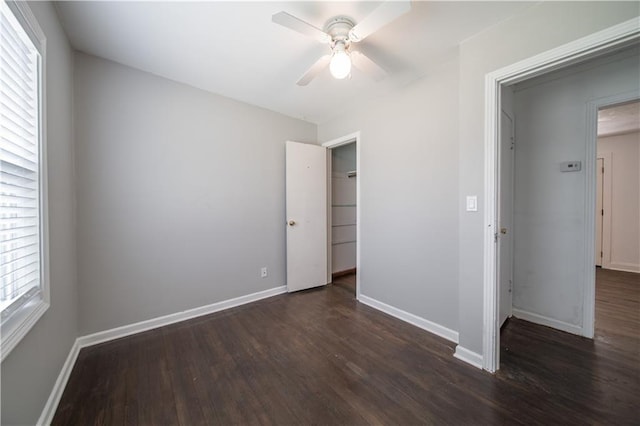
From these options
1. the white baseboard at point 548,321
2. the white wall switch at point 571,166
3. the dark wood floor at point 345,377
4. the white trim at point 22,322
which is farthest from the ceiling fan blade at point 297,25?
the white baseboard at point 548,321

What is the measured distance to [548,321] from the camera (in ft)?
7.85

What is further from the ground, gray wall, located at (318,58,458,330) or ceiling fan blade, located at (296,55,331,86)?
ceiling fan blade, located at (296,55,331,86)

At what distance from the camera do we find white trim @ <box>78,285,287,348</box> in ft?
6.98

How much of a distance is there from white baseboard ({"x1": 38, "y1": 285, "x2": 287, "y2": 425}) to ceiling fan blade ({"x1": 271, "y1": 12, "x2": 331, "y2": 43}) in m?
2.49

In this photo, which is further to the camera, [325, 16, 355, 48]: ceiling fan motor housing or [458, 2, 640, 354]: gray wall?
[325, 16, 355, 48]: ceiling fan motor housing

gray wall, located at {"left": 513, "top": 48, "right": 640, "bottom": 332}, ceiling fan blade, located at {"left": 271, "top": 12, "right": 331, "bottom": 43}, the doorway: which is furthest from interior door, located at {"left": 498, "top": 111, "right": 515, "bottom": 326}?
the doorway

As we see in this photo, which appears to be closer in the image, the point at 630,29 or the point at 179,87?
the point at 630,29

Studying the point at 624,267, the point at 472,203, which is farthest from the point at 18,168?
the point at 624,267

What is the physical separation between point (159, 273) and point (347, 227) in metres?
2.91

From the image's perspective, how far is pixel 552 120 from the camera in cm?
239

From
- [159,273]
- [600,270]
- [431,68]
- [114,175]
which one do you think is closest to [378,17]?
[431,68]

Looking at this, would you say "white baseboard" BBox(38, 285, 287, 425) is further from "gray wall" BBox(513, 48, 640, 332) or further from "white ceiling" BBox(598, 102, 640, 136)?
"white ceiling" BBox(598, 102, 640, 136)

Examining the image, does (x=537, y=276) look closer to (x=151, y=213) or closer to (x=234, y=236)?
(x=234, y=236)

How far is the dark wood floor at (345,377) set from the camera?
140 centimetres
